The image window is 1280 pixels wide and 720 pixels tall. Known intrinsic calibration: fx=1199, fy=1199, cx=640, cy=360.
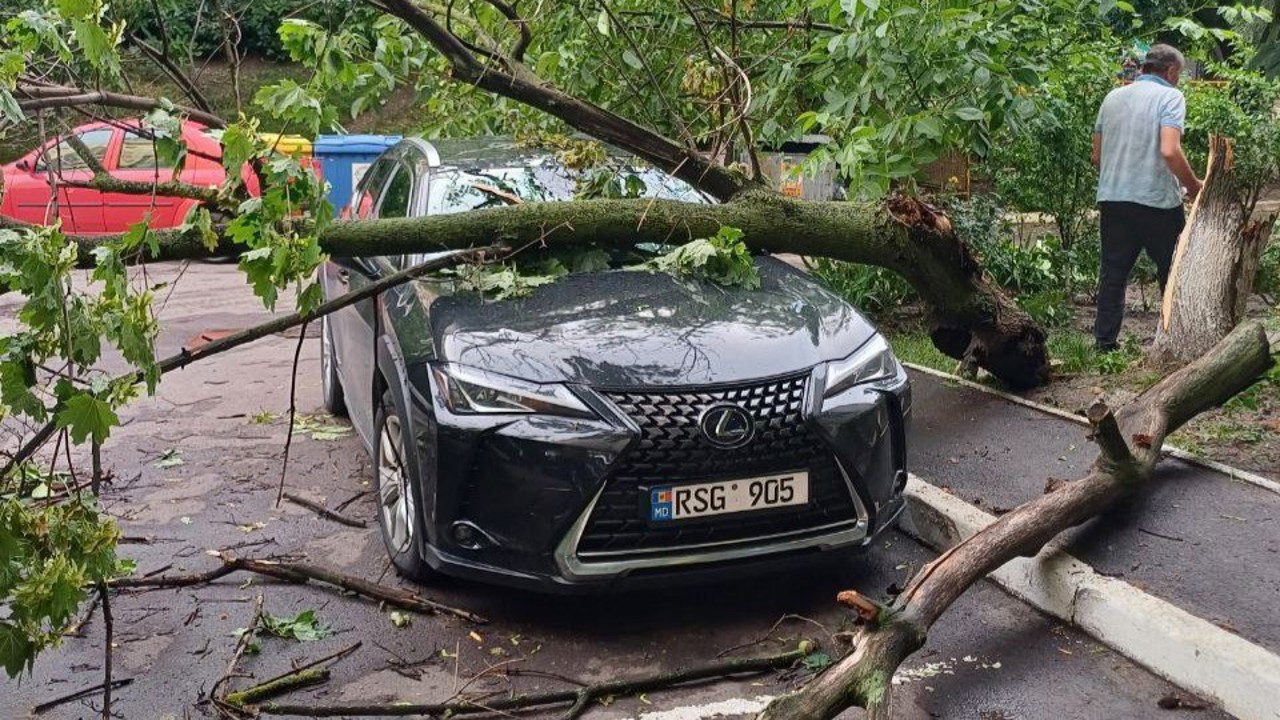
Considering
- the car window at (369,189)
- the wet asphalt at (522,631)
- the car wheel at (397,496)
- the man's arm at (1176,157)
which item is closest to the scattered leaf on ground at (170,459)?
Answer: the wet asphalt at (522,631)

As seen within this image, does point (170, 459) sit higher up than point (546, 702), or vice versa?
point (546, 702)

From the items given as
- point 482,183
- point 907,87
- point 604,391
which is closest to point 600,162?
point 482,183

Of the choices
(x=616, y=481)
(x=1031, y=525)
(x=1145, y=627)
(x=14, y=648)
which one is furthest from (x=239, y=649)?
(x=1145, y=627)

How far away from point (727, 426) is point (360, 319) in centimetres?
222

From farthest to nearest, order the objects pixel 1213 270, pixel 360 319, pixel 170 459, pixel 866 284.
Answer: pixel 866 284 < pixel 170 459 < pixel 1213 270 < pixel 360 319

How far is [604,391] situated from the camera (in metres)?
4.06

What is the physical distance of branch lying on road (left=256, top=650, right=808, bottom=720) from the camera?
3.69m

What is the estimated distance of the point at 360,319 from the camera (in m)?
5.55

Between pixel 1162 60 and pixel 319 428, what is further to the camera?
pixel 1162 60

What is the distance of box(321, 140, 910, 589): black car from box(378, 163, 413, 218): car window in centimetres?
115

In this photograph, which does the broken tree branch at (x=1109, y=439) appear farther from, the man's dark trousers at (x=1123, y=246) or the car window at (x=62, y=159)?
the car window at (x=62, y=159)

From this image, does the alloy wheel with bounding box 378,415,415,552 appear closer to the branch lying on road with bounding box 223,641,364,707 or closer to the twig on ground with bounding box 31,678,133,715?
the branch lying on road with bounding box 223,641,364,707

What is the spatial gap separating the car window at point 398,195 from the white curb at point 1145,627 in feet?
9.54

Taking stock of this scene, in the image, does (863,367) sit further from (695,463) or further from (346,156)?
(346,156)
